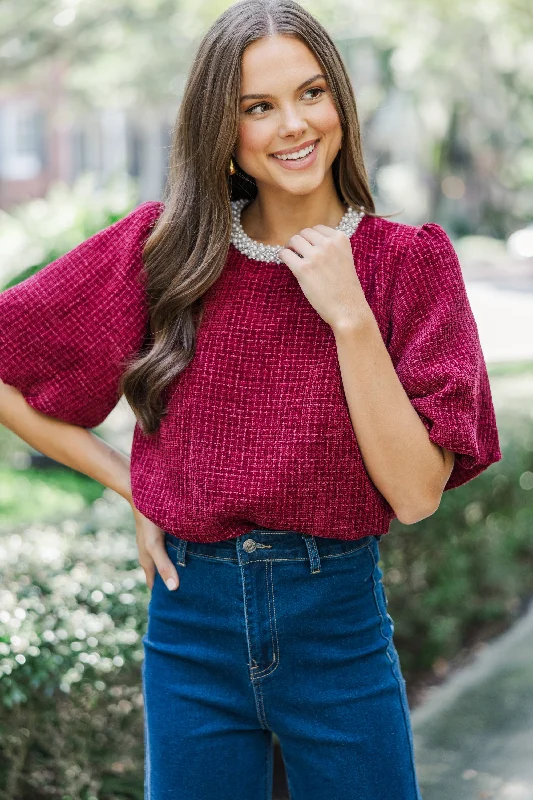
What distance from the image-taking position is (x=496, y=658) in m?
4.57

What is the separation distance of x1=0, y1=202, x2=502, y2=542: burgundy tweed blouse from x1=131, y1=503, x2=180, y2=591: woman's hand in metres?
0.10

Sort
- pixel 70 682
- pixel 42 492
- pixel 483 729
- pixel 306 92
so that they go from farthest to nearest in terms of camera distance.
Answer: pixel 42 492
pixel 483 729
pixel 70 682
pixel 306 92

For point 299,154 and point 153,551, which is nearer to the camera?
point 299,154

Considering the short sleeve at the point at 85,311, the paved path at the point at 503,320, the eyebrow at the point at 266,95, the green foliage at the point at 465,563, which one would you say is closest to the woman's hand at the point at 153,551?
the short sleeve at the point at 85,311

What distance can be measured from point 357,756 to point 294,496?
0.48 meters

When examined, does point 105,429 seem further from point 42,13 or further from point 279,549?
point 279,549

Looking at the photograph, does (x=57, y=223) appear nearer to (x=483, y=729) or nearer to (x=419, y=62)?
(x=483, y=729)

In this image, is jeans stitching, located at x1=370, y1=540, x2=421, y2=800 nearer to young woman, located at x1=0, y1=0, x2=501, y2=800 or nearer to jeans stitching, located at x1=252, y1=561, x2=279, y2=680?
young woman, located at x1=0, y1=0, x2=501, y2=800

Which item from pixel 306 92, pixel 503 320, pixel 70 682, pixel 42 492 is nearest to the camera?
pixel 306 92

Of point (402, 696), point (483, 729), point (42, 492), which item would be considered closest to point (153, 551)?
point (402, 696)

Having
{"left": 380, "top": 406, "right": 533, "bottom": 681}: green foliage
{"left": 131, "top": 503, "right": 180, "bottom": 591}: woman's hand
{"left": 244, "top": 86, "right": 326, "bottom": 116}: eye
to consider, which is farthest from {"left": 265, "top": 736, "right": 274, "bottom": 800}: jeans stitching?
{"left": 380, "top": 406, "right": 533, "bottom": 681}: green foliage

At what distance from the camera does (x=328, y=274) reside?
6.03 feet

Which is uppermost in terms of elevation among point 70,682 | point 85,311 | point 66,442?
point 85,311

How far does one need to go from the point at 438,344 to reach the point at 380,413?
0.53ft
